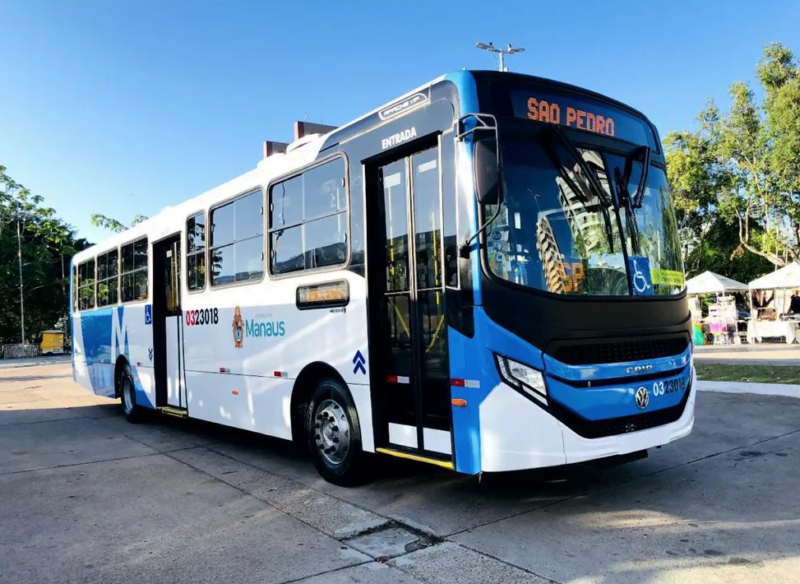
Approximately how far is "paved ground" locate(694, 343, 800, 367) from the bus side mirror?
12785mm

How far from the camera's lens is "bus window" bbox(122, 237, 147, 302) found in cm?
1052

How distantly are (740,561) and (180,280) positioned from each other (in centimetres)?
768

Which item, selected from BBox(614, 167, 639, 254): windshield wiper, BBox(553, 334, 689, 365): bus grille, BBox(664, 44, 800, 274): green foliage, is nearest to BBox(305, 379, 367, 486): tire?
BBox(553, 334, 689, 365): bus grille

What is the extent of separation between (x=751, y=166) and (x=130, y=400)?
25.8m

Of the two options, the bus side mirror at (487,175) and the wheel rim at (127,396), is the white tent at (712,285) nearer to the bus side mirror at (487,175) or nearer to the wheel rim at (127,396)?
the wheel rim at (127,396)

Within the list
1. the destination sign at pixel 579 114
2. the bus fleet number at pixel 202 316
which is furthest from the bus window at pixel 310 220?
the destination sign at pixel 579 114

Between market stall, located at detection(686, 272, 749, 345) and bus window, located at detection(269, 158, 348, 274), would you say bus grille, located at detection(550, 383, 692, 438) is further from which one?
market stall, located at detection(686, 272, 749, 345)

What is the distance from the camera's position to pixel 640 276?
523cm

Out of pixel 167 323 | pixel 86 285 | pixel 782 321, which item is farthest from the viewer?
pixel 782 321

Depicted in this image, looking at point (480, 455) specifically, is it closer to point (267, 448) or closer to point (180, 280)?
point (267, 448)

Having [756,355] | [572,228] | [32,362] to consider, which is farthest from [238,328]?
[32,362]

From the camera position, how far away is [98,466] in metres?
7.69

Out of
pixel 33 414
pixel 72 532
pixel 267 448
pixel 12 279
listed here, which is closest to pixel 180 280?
pixel 267 448

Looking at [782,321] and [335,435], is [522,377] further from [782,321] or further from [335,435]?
[782,321]
